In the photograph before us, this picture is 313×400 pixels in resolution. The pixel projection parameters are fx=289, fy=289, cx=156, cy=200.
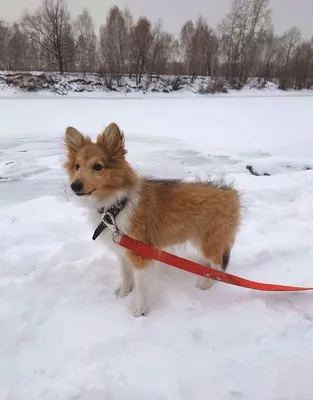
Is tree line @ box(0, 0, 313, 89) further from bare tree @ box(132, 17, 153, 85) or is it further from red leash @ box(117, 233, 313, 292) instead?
red leash @ box(117, 233, 313, 292)

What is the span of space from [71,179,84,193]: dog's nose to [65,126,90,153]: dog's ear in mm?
464

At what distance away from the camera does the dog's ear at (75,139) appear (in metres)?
2.74

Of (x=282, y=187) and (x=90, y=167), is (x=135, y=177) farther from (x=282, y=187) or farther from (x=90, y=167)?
(x=282, y=187)

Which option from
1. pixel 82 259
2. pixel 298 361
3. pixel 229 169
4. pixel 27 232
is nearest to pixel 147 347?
pixel 298 361

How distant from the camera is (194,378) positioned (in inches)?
82.6

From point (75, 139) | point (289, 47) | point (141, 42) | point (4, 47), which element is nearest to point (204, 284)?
point (75, 139)

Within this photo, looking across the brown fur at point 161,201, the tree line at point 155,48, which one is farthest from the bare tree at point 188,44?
the brown fur at point 161,201

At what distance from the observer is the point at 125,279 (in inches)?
119

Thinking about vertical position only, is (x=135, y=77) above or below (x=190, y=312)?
above

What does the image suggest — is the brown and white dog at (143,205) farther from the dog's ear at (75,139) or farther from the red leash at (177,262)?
the red leash at (177,262)

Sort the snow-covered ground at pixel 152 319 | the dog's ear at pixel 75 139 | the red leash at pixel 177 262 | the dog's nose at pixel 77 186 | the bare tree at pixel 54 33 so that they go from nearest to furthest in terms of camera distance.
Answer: the snow-covered ground at pixel 152 319 < the dog's nose at pixel 77 186 < the red leash at pixel 177 262 < the dog's ear at pixel 75 139 < the bare tree at pixel 54 33

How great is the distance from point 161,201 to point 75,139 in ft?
3.34

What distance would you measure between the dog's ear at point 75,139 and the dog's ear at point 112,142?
0.18 m

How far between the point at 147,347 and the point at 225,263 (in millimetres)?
1220
